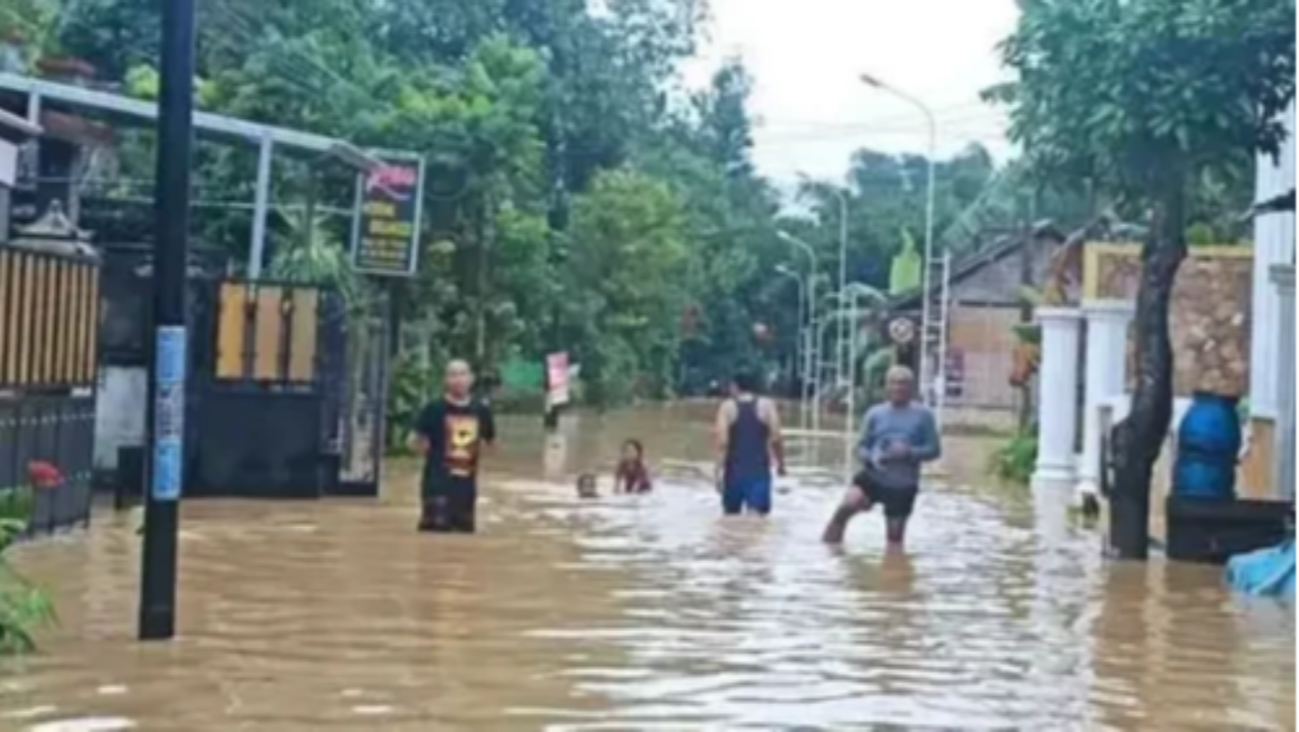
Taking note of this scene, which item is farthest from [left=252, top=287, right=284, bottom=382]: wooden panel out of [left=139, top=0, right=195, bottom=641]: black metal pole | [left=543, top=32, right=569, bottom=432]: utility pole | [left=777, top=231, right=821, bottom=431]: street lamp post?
[left=777, top=231, right=821, bottom=431]: street lamp post

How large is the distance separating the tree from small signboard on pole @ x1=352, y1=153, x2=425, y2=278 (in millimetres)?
12903

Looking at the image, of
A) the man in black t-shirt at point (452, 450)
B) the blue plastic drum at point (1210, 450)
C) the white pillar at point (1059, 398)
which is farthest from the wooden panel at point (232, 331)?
the white pillar at point (1059, 398)

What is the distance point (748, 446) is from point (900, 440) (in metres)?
3.14

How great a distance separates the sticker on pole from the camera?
432 inches

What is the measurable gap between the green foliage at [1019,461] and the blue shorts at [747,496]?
1211 centimetres

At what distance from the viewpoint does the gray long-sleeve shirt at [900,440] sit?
19047 mm

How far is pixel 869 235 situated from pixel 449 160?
73.0 meters

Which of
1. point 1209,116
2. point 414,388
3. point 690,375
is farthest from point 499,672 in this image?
point 690,375

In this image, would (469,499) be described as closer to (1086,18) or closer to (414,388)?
(1086,18)

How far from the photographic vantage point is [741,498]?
22422 millimetres

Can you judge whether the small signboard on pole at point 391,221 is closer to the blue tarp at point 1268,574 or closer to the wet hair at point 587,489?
the wet hair at point 587,489

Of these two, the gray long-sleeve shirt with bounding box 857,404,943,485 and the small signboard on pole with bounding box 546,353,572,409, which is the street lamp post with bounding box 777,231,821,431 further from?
the gray long-sleeve shirt with bounding box 857,404,943,485

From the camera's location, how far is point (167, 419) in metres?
11.0

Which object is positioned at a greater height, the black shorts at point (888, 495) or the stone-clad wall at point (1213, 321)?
the stone-clad wall at point (1213, 321)
